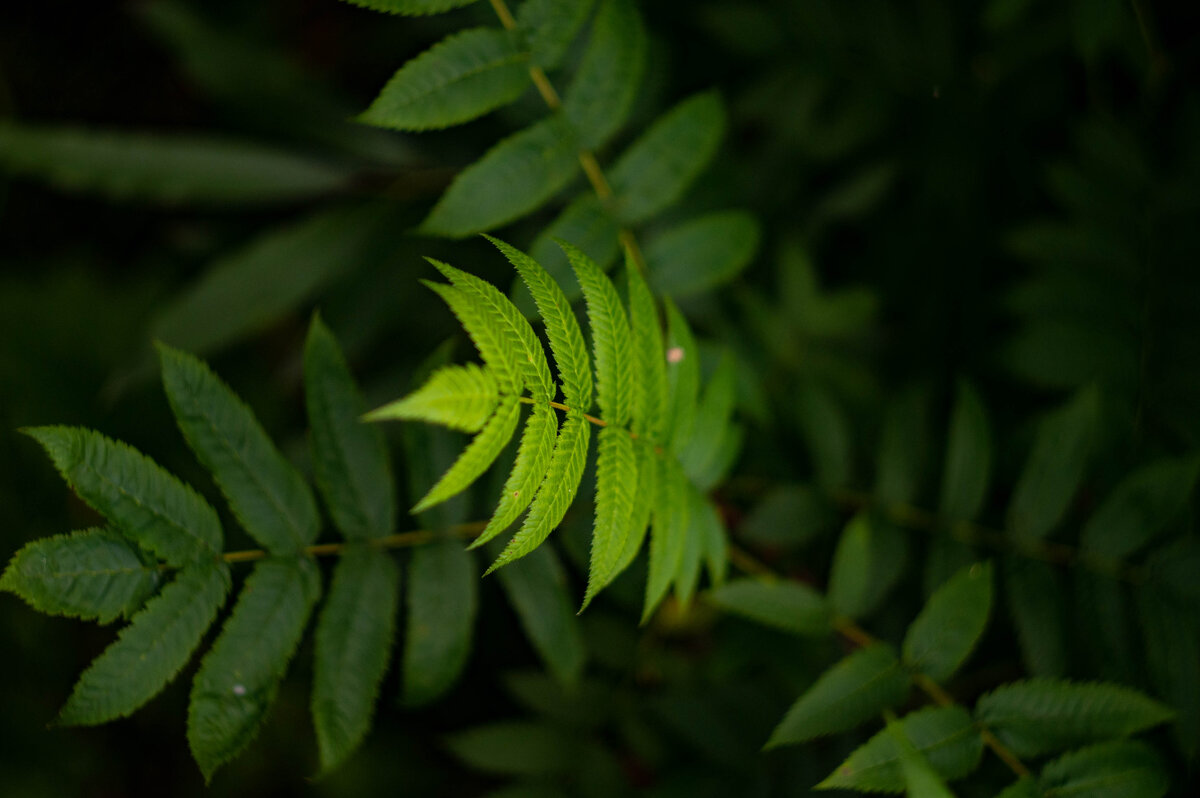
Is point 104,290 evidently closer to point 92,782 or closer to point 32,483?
point 32,483

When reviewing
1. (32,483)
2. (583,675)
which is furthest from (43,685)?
(583,675)

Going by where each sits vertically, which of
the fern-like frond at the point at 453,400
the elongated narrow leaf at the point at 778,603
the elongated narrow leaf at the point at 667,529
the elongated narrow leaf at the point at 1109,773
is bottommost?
the elongated narrow leaf at the point at 1109,773

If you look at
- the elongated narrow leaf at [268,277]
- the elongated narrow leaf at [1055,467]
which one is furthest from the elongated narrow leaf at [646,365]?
the elongated narrow leaf at [268,277]

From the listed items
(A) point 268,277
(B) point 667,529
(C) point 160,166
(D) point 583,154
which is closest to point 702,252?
(D) point 583,154

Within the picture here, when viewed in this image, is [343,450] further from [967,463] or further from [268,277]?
[967,463]

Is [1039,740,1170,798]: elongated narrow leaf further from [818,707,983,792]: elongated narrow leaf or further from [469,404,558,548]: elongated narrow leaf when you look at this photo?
[469,404,558,548]: elongated narrow leaf

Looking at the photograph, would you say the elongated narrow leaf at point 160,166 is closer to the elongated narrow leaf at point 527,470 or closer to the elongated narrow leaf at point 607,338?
the elongated narrow leaf at point 607,338
